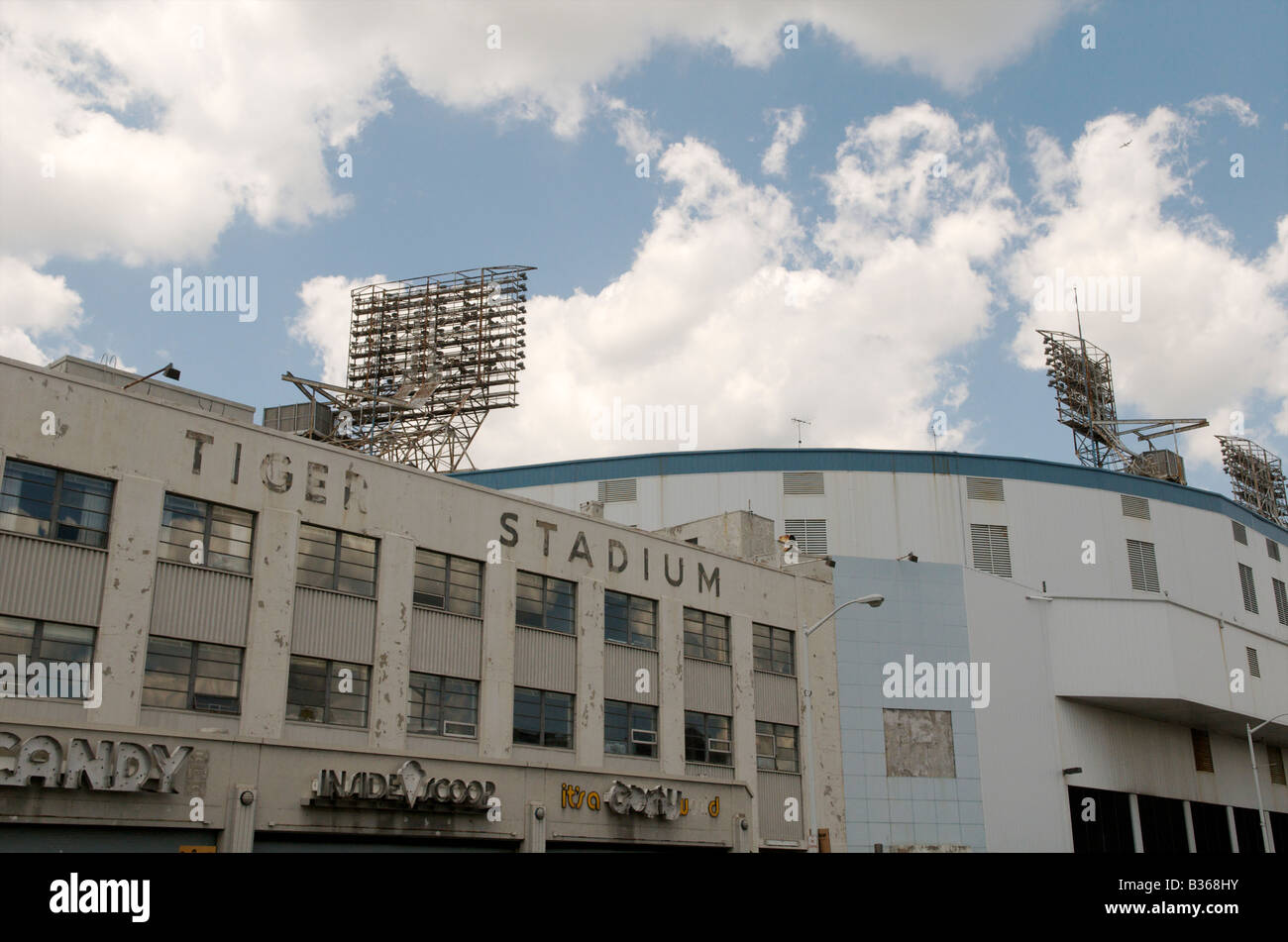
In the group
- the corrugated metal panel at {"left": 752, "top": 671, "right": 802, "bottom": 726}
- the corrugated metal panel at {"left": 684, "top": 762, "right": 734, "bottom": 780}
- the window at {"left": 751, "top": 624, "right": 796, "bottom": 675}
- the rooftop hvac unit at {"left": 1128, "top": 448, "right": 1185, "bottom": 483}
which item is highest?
the rooftop hvac unit at {"left": 1128, "top": 448, "right": 1185, "bottom": 483}

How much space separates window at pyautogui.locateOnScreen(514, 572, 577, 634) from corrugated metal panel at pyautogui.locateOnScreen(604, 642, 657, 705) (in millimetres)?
1728

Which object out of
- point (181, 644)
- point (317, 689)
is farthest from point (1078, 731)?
point (181, 644)

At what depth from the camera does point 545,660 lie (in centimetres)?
3478

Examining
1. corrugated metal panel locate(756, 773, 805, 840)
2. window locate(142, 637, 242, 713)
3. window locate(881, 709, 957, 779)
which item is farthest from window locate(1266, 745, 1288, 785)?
window locate(142, 637, 242, 713)

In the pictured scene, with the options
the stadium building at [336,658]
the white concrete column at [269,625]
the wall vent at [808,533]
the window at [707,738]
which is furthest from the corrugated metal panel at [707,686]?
the wall vent at [808,533]

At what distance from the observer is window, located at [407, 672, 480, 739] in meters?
31.4

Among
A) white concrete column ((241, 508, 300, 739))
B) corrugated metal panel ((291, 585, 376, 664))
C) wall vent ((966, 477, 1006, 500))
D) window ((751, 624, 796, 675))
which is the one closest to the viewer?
white concrete column ((241, 508, 300, 739))

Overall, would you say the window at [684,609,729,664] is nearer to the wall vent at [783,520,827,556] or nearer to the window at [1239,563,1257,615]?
the wall vent at [783,520,827,556]

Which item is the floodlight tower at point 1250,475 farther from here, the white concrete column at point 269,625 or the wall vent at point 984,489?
the white concrete column at point 269,625

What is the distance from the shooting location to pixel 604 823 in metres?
34.0

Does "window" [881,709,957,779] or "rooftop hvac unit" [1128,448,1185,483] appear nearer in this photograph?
"window" [881,709,957,779]

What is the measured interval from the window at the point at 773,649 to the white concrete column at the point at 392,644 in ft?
46.4

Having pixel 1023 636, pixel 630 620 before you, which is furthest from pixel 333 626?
pixel 1023 636
